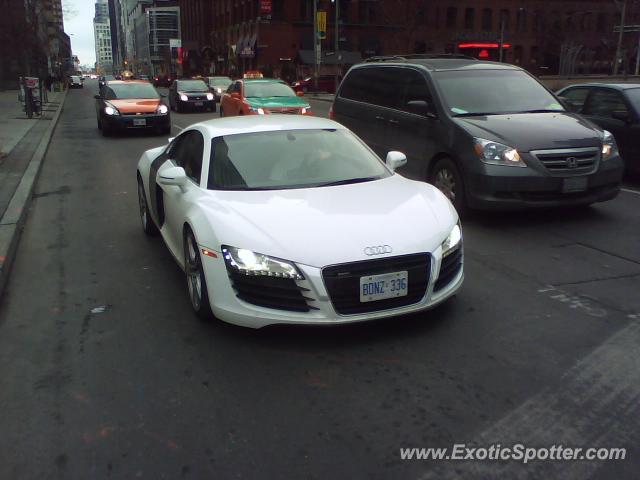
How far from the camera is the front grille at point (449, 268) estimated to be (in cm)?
430

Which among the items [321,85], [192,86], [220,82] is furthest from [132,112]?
[321,85]

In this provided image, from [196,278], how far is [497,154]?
399cm

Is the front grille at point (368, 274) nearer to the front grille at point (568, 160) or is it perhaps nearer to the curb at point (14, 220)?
the curb at point (14, 220)

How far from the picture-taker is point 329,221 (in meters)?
4.27

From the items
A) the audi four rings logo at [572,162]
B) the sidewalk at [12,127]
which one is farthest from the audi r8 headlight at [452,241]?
the sidewalk at [12,127]

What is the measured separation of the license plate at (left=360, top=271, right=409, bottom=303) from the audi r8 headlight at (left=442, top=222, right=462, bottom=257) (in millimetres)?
418

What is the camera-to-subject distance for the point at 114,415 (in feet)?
11.1

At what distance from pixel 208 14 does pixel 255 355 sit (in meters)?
94.8

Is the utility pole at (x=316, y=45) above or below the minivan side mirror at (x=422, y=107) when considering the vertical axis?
above

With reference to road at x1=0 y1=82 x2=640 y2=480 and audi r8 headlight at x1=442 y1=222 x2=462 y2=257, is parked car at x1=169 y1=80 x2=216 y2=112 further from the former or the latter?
audi r8 headlight at x1=442 y1=222 x2=462 y2=257

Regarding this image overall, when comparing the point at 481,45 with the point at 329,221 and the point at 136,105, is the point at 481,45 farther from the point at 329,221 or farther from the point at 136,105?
the point at 329,221

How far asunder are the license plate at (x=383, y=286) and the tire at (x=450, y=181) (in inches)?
141

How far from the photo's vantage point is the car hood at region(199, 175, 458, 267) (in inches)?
158

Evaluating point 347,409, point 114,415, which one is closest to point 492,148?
point 347,409
